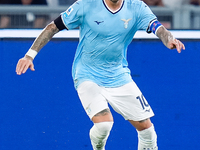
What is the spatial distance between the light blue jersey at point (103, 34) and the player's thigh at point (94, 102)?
73 millimetres

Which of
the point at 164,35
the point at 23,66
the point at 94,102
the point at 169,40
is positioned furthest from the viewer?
the point at 94,102

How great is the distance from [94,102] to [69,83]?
3.74 feet

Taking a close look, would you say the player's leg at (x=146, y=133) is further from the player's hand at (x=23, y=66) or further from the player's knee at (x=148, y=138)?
the player's hand at (x=23, y=66)

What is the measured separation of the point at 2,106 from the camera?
18.0ft

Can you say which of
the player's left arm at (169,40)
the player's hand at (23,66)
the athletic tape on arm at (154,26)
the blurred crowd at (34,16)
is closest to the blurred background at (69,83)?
the blurred crowd at (34,16)

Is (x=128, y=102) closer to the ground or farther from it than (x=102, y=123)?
farther from it

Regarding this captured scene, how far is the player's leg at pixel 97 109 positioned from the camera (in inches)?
172

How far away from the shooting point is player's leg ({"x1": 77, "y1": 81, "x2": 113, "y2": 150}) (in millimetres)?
4371

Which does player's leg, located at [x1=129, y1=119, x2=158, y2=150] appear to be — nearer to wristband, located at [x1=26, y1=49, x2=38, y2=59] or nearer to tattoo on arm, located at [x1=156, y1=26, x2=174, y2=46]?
tattoo on arm, located at [x1=156, y1=26, x2=174, y2=46]

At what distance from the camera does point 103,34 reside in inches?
174

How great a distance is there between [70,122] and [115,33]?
4.91 ft

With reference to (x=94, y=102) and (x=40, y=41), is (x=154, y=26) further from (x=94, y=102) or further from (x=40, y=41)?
(x=40, y=41)

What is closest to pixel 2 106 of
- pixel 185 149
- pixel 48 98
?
pixel 48 98

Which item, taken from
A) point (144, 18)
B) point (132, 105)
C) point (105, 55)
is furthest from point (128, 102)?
point (144, 18)
